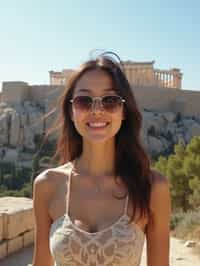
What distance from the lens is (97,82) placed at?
1.30 m

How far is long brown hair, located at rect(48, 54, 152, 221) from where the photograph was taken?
1.25m

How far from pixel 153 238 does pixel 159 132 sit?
98.3ft

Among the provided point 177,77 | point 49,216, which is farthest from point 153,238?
Result: point 177,77

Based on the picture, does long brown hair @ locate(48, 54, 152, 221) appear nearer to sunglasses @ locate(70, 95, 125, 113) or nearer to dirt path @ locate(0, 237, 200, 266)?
sunglasses @ locate(70, 95, 125, 113)

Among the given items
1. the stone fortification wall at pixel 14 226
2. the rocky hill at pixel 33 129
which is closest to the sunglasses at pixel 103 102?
the stone fortification wall at pixel 14 226

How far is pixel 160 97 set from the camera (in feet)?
117

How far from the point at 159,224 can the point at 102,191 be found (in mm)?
186

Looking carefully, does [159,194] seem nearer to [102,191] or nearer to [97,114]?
[102,191]

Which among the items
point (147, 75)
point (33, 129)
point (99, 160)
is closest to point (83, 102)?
point (99, 160)

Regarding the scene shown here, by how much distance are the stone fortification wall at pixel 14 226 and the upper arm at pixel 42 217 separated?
291 centimetres

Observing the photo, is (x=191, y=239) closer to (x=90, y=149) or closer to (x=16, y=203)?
(x=16, y=203)

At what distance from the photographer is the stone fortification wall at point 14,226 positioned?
418cm

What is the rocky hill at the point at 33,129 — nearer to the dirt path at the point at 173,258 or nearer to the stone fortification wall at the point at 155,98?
the stone fortification wall at the point at 155,98

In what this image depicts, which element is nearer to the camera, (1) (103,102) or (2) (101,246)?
(2) (101,246)
